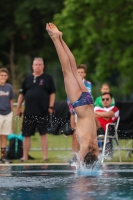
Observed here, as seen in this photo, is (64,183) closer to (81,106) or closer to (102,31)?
(81,106)

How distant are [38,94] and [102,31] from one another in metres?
20.6

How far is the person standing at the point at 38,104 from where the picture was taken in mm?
15836

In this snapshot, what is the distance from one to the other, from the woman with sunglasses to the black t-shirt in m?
3.20

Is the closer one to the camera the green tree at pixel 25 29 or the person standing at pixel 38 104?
the person standing at pixel 38 104

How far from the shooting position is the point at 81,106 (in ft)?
40.6

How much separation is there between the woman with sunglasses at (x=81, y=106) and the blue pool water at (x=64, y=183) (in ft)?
1.24

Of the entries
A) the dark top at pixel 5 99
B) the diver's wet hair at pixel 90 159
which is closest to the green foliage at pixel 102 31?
the dark top at pixel 5 99

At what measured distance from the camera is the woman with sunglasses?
39.7 ft

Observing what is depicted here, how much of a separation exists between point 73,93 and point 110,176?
1.45 metres

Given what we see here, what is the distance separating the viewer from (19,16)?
139 feet

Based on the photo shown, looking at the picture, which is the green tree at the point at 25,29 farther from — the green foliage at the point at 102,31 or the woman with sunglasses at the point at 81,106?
→ the woman with sunglasses at the point at 81,106

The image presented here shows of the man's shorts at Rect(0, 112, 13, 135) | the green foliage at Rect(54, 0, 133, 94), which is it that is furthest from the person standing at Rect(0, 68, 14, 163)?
the green foliage at Rect(54, 0, 133, 94)

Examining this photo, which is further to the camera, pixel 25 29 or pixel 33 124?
pixel 25 29

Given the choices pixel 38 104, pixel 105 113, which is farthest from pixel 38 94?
pixel 105 113
